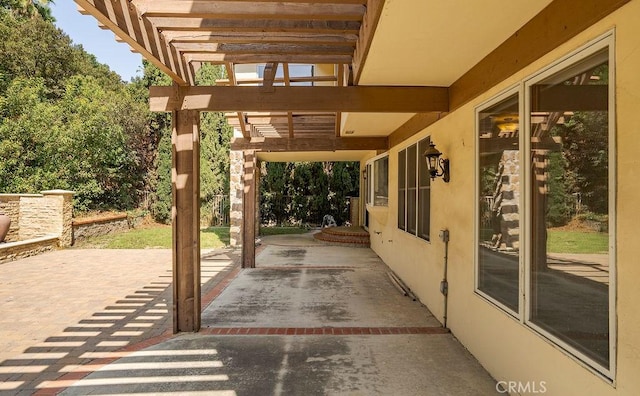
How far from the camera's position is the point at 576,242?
7.78ft

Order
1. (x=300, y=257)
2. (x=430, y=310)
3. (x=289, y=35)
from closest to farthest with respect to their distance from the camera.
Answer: (x=289, y=35) < (x=430, y=310) < (x=300, y=257)

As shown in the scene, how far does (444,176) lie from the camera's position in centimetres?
458

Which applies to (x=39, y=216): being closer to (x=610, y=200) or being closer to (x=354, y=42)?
(x=354, y=42)

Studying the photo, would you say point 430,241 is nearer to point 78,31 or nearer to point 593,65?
point 593,65

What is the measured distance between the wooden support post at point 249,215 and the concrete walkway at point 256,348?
159 cm

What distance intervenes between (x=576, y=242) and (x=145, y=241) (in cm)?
1336

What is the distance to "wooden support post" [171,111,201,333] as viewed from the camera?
14.1 feet

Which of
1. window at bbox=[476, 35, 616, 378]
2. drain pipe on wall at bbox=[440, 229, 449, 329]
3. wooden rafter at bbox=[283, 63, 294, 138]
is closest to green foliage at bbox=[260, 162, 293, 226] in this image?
wooden rafter at bbox=[283, 63, 294, 138]

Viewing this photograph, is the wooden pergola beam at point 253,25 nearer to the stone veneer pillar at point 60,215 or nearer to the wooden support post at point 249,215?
the wooden support post at point 249,215

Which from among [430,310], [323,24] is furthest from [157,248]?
[323,24]

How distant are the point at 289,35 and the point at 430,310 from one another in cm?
408

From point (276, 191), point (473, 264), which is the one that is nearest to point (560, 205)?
point (473, 264)

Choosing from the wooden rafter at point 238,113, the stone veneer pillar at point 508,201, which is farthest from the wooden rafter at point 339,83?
the stone veneer pillar at point 508,201

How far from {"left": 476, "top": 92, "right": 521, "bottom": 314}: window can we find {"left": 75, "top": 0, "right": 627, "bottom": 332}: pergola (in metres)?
0.38
